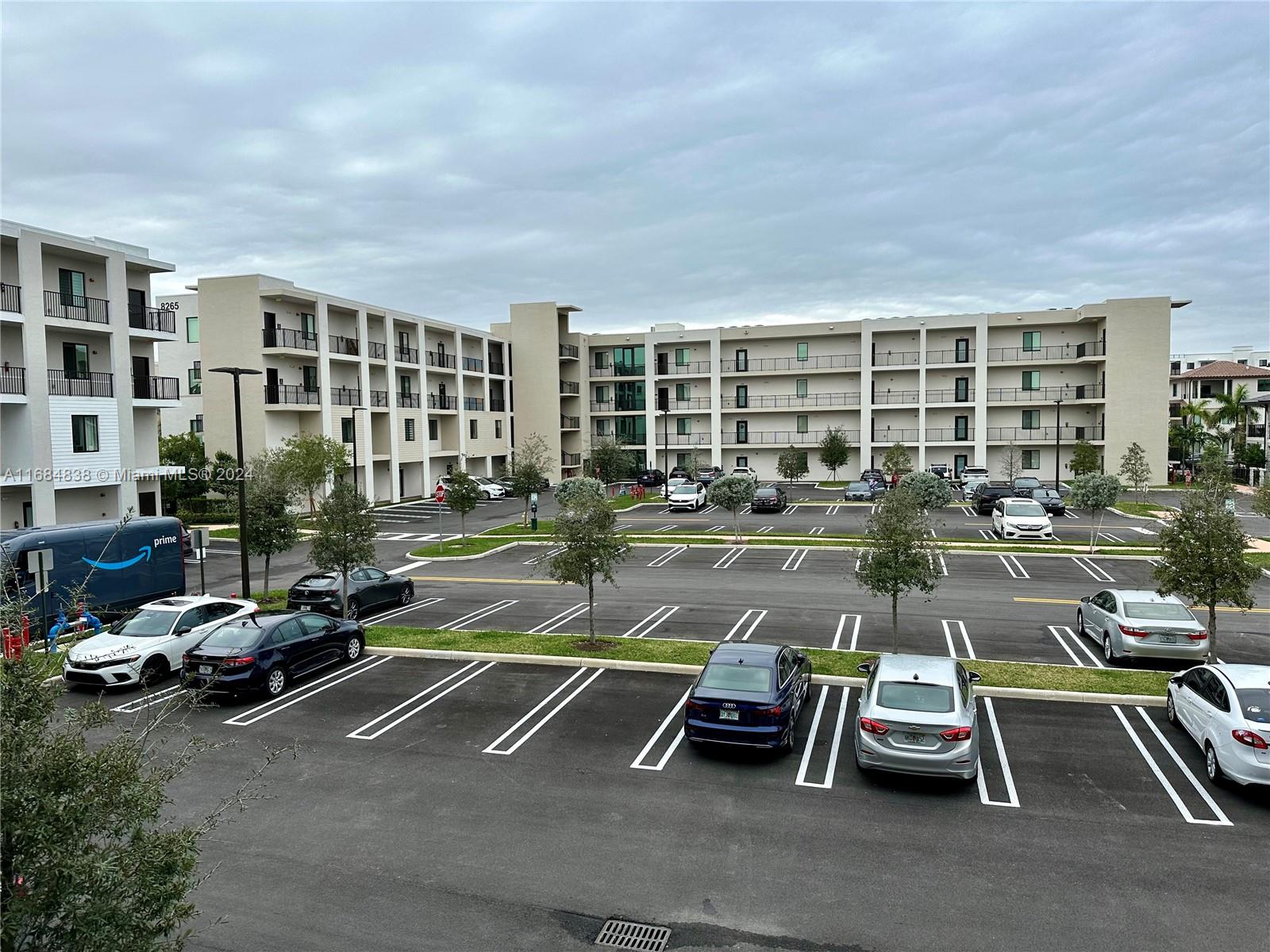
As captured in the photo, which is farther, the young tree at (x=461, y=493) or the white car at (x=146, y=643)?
the young tree at (x=461, y=493)

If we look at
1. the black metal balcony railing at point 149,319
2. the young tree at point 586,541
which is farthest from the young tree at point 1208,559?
the black metal balcony railing at point 149,319

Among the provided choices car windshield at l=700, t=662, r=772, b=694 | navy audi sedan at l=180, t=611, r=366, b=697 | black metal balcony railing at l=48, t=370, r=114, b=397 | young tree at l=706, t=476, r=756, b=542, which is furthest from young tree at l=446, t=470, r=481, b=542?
car windshield at l=700, t=662, r=772, b=694

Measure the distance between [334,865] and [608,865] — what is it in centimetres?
295

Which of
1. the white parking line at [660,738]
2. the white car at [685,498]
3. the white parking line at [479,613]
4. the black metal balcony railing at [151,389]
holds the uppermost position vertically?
the black metal balcony railing at [151,389]

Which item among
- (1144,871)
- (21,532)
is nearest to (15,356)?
(21,532)

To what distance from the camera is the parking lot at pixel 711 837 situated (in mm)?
7707

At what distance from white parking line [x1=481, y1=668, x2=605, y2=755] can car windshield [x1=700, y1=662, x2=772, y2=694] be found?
2.89m

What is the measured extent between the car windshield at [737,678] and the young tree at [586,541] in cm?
551

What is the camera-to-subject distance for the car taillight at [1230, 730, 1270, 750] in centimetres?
995

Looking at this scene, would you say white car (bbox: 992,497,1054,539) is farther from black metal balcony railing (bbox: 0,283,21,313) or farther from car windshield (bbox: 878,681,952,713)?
black metal balcony railing (bbox: 0,283,21,313)

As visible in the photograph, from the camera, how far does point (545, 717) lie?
44.5ft

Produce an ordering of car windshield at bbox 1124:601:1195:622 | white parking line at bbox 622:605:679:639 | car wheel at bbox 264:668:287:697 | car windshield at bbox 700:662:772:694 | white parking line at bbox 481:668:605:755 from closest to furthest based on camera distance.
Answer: car windshield at bbox 700:662:772:694 < white parking line at bbox 481:668:605:755 < car wheel at bbox 264:668:287:697 < car windshield at bbox 1124:601:1195:622 < white parking line at bbox 622:605:679:639

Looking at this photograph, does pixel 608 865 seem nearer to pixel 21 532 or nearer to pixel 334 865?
pixel 334 865

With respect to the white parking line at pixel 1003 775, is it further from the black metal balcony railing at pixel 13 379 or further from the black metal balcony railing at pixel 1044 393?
the black metal balcony railing at pixel 1044 393
